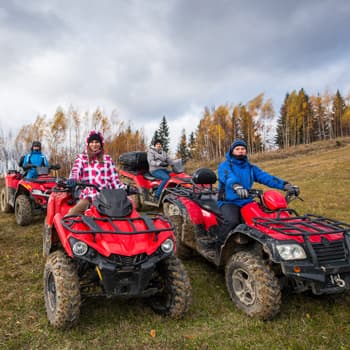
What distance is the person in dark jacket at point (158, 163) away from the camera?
24.9 feet

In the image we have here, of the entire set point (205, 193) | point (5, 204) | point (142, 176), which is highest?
point (142, 176)

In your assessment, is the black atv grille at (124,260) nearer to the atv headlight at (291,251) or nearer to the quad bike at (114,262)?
the quad bike at (114,262)

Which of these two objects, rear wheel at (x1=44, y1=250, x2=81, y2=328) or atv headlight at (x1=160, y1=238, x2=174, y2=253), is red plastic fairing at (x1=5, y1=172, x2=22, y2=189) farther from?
atv headlight at (x1=160, y1=238, x2=174, y2=253)

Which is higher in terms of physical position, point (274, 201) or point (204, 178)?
point (204, 178)

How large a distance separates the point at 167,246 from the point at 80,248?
80 cm

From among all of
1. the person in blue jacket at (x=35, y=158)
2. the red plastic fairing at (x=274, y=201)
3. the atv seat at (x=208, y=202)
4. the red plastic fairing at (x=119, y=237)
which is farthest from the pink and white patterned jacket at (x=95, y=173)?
the person in blue jacket at (x=35, y=158)

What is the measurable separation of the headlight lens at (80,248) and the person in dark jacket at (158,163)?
469 centimetres

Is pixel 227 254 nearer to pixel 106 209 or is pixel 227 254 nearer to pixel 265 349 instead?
pixel 265 349

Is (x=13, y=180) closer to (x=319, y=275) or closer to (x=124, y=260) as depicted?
(x=124, y=260)

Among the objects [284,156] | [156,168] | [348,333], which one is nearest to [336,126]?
[284,156]

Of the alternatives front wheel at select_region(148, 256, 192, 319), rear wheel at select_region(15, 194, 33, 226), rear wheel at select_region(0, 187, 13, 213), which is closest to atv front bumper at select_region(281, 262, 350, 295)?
front wheel at select_region(148, 256, 192, 319)

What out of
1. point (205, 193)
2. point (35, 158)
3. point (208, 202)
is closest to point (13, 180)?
point (35, 158)

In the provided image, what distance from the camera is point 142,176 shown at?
331 inches

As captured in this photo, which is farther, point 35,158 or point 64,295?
point 35,158
